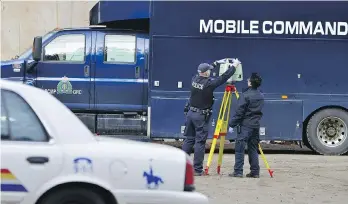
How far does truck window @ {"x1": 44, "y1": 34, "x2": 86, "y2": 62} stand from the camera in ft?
43.1

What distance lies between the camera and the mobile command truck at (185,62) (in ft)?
42.7

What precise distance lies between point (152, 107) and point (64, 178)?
749 centimetres

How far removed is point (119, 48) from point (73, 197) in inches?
309

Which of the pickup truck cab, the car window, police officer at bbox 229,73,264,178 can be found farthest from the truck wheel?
the car window

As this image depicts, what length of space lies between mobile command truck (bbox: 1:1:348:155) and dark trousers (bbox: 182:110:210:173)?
2.79 metres

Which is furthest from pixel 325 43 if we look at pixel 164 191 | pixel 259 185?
pixel 164 191

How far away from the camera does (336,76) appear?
43.5ft

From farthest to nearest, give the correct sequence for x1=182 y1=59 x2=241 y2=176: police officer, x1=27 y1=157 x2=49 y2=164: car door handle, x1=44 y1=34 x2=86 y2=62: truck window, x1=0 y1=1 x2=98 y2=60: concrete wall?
x1=0 y1=1 x2=98 y2=60: concrete wall
x1=44 y1=34 x2=86 y2=62: truck window
x1=182 y1=59 x2=241 y2=176: police officer
x1=27 y1=157 x2=49 y2=164: car door handle

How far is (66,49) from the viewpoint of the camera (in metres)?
13.2

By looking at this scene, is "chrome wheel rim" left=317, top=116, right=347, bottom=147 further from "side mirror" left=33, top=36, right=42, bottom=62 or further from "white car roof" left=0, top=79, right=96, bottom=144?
"white car roof" left=0, top=79, right=96, bottom=144

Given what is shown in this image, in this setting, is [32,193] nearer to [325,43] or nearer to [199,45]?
[199,45]

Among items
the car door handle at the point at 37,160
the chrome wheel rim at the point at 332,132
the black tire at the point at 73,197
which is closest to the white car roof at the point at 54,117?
the car door handle at the point at 37,160

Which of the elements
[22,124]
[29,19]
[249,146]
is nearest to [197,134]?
[249,146]

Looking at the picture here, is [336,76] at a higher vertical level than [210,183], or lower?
higher
